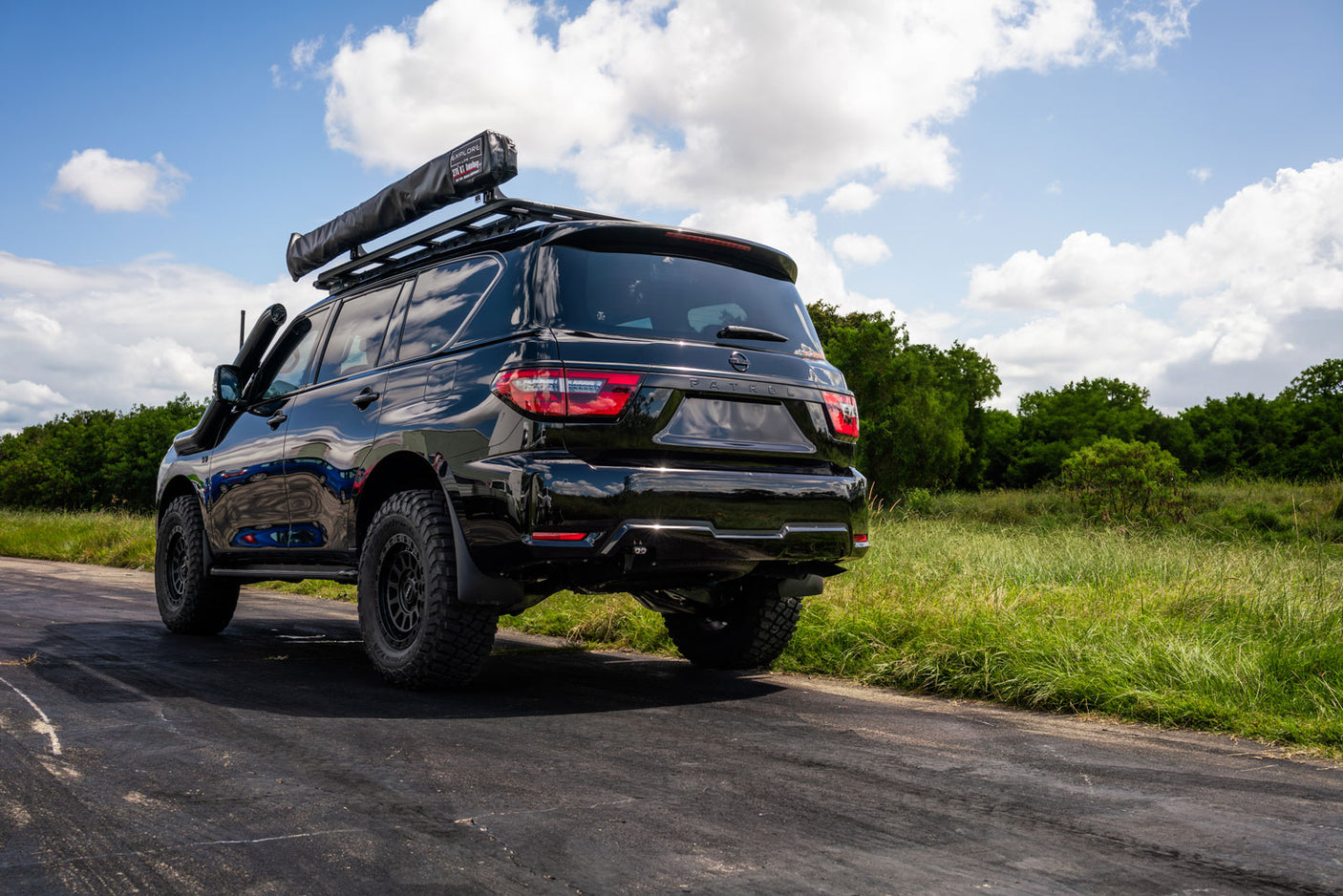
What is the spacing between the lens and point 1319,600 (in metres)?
5.98

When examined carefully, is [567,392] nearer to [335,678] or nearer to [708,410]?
[708,410]

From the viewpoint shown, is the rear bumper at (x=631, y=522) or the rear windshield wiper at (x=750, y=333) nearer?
the rear bumper at (x=631, y=522)

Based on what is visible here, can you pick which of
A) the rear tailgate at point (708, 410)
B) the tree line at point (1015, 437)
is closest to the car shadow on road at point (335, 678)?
the rear tailgate at point (708, 410)

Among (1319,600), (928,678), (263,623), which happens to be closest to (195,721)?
(928,678)

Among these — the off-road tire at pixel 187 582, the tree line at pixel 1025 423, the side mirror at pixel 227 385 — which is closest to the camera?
the side mirror at pixel 227 385

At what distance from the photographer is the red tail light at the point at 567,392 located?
434 centimetres

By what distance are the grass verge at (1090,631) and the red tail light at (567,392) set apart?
226 cm

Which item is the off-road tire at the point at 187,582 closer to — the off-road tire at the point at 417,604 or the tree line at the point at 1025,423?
the off-road tire at the point at 417,604

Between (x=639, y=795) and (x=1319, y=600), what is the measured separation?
4720mm

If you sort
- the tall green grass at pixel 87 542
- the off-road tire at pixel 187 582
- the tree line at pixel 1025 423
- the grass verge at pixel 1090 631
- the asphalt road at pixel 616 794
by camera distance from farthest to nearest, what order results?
the tree line at pixel 1025 423 < the tall green grass at pixel 87 542 < the off-road tire at pixel 187 582 < the grass verge at pixel 1090 631 < the asphalt road at pixel 616 794

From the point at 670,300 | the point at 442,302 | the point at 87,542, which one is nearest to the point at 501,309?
the point at 442,302

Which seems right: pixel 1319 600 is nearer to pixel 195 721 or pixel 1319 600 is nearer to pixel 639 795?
pixel 639 795

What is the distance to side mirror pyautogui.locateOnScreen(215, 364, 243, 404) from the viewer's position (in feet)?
22.8

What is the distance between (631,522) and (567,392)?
602 millimetres
